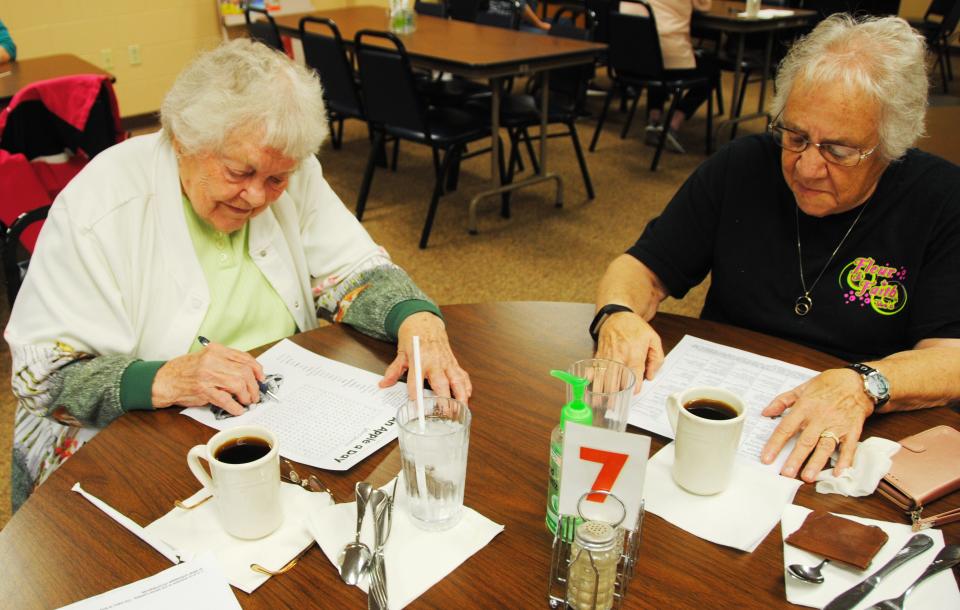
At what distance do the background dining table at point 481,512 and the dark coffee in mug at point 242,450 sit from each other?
105 mm

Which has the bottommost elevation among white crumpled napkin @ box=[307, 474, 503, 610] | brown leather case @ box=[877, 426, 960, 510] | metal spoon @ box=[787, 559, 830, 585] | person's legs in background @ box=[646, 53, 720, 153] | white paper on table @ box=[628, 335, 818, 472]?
person's legs in background @ box=[646, 53, 720, 153]

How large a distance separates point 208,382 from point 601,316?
652mm

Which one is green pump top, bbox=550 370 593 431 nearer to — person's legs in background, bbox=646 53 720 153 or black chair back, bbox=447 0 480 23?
person's legs in background, bbox=646 53 720 153

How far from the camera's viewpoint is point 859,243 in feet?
4.57

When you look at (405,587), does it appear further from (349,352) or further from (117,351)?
(117,351)

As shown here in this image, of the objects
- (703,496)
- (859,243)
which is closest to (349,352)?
(703,496)

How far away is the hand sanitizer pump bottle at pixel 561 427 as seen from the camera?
0.80m

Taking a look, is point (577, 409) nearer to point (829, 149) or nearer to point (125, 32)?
point (829, 149)

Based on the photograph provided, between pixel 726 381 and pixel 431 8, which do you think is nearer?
pixel 726 381

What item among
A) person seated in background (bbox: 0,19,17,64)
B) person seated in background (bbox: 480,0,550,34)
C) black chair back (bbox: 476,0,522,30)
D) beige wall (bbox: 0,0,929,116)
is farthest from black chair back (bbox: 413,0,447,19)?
person seated in background (bbox: 0,19,17,64)

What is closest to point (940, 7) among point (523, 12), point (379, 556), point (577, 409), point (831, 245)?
point (523, 12)

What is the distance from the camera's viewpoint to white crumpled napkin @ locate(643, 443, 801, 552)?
2.94 ft

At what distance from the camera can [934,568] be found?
2.74 ft

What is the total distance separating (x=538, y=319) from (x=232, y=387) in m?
0.55
